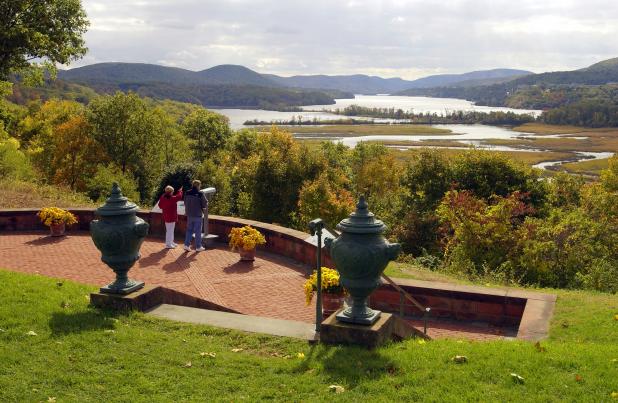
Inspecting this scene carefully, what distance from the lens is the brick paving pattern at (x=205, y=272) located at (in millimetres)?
9242

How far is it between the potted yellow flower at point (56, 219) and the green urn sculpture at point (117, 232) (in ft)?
24.4

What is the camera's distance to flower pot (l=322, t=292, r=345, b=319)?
27.7 feet

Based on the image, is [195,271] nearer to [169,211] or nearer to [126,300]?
[169,211]

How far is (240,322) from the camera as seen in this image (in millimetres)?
7293

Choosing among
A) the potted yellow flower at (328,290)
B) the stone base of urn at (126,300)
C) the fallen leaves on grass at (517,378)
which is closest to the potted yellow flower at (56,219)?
the stone base of urn at (126,300)

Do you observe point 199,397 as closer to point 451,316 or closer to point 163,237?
point 451,316

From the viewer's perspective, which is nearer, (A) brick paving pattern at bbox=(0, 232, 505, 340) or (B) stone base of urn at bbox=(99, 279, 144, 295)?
(B) stone base of urn at bbox=(99, 279, 144, 295)

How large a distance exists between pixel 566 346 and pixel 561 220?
11087 mm

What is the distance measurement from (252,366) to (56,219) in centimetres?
1024

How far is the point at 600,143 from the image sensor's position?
12644 cm

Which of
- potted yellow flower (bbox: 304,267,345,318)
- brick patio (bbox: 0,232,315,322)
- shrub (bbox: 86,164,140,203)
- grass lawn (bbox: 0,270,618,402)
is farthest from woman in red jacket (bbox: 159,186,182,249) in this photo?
shrub (bbox: 86,164,140,203)

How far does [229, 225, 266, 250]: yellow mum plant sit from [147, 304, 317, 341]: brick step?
13.8 ft

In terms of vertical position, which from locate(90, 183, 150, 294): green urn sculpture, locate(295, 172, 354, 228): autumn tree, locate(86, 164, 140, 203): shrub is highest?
locate(90, 183, 150, 294): green urn sculpture

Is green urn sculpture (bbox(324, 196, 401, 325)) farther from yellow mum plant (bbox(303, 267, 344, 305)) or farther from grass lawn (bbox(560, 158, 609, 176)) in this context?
grass lawn (bbox(560, 158, 609, 176))
